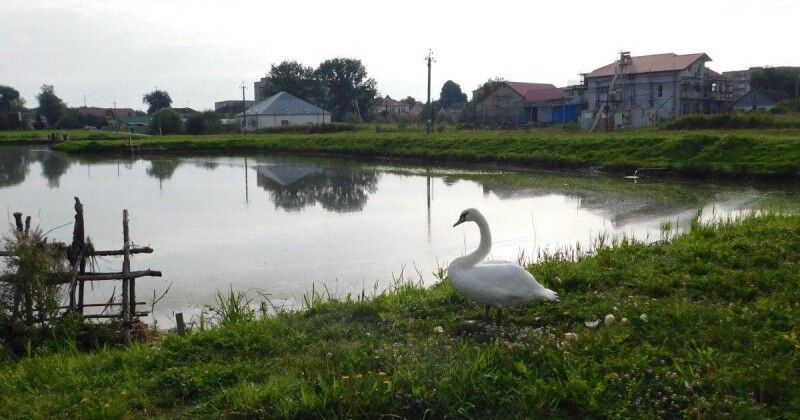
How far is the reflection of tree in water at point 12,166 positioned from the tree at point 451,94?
80.7 m

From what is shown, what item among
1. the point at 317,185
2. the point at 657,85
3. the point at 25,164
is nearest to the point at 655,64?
the point at 657,85

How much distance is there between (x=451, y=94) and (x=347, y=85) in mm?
39841

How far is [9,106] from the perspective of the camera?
8406 cm

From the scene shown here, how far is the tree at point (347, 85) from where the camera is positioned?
84750mm

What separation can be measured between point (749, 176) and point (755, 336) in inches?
867

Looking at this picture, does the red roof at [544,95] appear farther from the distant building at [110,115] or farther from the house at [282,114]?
the distant building at [110,115]

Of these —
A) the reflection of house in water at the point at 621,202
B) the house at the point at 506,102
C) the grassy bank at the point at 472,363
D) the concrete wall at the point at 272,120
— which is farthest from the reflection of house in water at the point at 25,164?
the house at the point at 506,102

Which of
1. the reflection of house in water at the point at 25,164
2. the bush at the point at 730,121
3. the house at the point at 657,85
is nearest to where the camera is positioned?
the reflection of house in water at the point at 25,164

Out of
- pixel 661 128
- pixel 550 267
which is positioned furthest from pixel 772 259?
pixel 661 128

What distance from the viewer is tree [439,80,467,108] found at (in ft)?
396

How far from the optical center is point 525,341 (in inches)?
208

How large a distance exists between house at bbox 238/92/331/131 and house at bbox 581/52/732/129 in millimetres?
30405

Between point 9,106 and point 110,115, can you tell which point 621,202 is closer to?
point 9,106

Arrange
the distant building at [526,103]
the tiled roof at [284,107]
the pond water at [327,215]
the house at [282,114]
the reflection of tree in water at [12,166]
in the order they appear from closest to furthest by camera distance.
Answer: the pond water at [327,215], the reflection of tree in water at [12,166], the distant building at [526,103], the house at [282,114], the tiled roof at [284,107]
